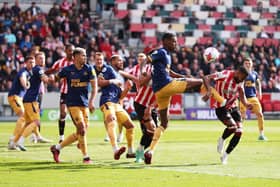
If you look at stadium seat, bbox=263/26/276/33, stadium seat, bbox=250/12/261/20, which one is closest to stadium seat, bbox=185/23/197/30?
stadium seat, bbox=250/12/261/20

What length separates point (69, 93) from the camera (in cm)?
1848

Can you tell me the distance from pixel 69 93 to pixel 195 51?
31.2m

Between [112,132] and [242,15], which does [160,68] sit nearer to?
[112,132]

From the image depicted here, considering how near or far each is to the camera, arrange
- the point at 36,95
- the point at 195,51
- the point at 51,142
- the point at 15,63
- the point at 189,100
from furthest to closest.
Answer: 1. the point at 195,51
2. the point at 189,100
3. the point at 15,63
4. the point at 51,142
5. the point at 36,95

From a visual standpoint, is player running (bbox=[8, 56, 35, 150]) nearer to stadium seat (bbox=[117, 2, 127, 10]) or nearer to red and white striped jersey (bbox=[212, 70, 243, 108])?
red and white striped jersey (bbox=[212, 70, 243, 108])

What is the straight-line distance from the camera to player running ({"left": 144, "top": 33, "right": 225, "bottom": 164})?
701 inches

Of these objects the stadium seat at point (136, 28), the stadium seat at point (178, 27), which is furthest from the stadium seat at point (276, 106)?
the stadium seat at point (136, 28)

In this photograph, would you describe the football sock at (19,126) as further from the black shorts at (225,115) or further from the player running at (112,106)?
the black shorts at (225,115)

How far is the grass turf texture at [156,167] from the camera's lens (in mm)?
14672

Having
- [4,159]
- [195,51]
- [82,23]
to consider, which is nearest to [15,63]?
[82,23]

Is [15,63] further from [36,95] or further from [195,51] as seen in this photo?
[36,95]

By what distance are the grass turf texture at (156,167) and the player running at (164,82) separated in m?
0.94

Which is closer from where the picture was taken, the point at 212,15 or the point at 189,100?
the point at 189,100

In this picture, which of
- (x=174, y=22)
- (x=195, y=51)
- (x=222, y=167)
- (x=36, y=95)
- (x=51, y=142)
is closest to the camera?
(x=222, y=167)
